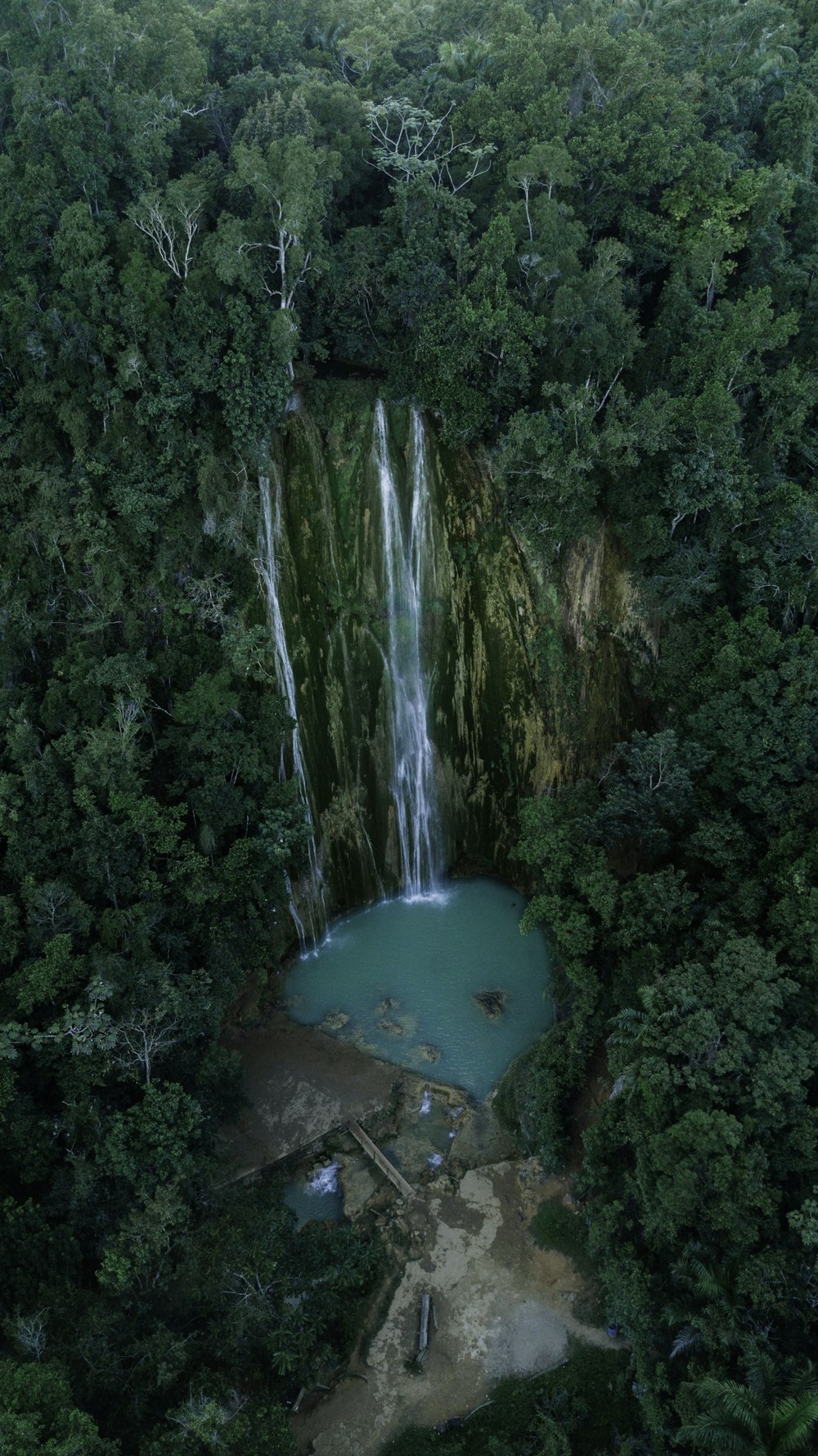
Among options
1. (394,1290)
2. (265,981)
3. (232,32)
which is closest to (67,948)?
(265,981)

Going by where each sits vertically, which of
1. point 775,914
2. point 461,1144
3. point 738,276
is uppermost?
point 738,276

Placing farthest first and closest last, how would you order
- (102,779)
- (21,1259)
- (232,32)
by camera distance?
1. (232,32)
2. (102,779)
3. (21,1259)

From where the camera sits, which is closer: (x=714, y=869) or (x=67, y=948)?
(x=67, y=948)

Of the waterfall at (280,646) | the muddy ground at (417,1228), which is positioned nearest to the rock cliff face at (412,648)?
the waterfall at (280,646)

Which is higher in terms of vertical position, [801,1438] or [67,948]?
[67,948]

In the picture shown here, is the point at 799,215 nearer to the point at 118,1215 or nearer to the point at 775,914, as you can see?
the point at 775,914

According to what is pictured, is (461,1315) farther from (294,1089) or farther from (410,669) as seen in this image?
(410,669)

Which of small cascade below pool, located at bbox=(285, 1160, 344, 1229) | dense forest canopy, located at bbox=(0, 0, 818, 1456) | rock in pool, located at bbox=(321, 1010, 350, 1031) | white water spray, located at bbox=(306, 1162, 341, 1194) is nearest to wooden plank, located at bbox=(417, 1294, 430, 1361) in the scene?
dense forest canopy, located at bbox=(0, 0, 818, 1456)

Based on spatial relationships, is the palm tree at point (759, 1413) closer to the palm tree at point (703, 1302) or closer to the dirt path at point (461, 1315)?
the palm tree at point (703, 1302)
